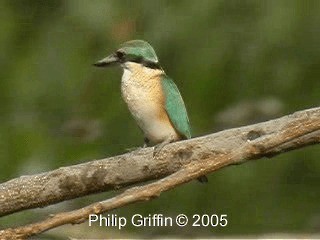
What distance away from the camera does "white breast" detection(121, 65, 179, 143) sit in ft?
6.76

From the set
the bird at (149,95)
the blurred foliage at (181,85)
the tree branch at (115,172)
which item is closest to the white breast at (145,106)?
the bird at (149,95)

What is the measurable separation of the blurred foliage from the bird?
0.08 metres

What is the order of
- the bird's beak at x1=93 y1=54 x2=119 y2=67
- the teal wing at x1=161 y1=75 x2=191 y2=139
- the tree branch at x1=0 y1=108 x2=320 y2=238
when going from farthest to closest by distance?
the teal wing at x1=161 y1=75 x2=191 y2=139 < the bird's beak at x1=93 y1=54 x2=119 y2=67 < the tree branch at x1=0 y1=108 x2=320 y2=238

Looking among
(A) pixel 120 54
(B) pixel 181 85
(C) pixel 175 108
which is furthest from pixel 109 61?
(B) pixel 181 85

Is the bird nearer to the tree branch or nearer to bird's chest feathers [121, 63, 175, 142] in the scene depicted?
bird's chest feathers [121, 63, 175, 142]

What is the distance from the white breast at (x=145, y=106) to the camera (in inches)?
81.1

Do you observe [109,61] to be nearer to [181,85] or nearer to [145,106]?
[145,106]

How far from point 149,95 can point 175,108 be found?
6 cm

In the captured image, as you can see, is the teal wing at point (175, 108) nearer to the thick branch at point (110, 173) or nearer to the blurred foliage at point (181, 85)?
the blurred foliage at point (181, 85)

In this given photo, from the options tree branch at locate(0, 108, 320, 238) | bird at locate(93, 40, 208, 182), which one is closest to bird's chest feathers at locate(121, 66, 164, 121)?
bird at locate(93, 40, 208, 182)

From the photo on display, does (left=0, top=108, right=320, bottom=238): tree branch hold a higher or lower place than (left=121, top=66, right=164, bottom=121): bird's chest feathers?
lower

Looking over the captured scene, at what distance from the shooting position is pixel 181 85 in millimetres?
→ 2379

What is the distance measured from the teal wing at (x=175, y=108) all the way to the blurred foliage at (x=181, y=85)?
2.3 inches

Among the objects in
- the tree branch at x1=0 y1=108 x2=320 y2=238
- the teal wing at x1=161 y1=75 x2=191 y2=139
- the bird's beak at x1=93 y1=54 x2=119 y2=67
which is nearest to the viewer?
the tree branch at x1=0 y1=108 x2=320 y2=238
